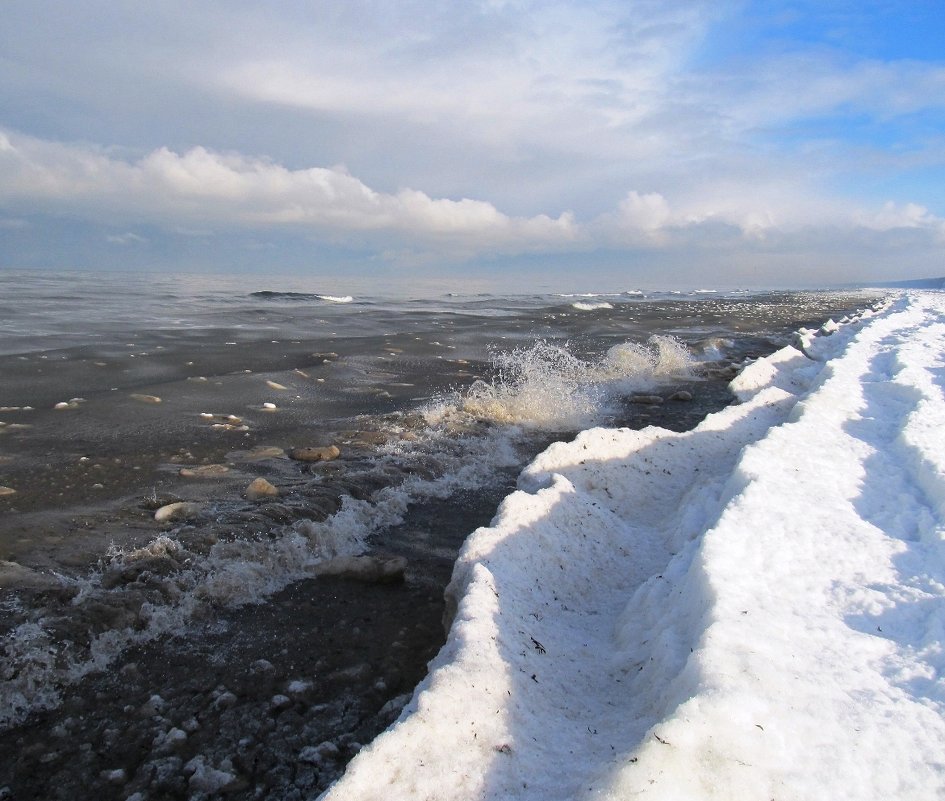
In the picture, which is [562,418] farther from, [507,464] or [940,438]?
[940,438]

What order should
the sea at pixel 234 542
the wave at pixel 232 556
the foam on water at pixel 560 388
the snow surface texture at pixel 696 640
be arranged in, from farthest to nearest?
the foam on water at pixel 560 388, the wave at pixel 232 556, the sea at pixel 234 542, the snow surface texture at pixel 696 640

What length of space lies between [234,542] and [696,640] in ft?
12.4

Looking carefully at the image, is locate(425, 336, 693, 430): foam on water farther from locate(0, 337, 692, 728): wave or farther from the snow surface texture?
the snow surface texture

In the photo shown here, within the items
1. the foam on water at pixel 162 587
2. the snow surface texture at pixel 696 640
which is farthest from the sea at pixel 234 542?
the snow surface texture at pixel 696 640

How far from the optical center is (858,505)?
5.27 m

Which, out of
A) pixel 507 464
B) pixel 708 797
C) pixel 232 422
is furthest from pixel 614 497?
pixel 232 422

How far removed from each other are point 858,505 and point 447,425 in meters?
5.46

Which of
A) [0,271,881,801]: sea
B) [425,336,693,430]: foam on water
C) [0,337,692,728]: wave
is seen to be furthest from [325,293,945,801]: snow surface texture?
[425,336,693,430]: foam on water

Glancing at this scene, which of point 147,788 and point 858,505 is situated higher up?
point 858,505

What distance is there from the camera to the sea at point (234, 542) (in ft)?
10.8

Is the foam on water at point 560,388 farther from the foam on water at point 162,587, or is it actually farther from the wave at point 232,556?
the foam on water at point 162,587

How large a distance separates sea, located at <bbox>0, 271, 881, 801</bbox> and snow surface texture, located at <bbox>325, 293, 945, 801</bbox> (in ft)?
2.59

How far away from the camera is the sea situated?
10.8ft

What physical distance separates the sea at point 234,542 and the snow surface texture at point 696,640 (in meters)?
0.79
